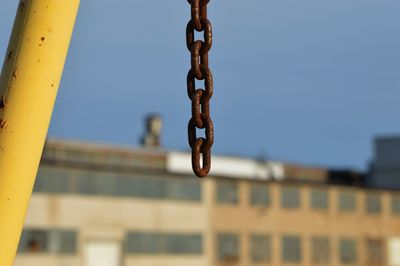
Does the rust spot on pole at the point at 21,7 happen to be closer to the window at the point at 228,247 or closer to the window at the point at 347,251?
the window at the point at 228,247

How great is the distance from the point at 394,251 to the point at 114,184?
82.4 feet

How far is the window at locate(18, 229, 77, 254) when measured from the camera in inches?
2115

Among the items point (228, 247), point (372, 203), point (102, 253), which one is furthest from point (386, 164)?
point (102, 253)

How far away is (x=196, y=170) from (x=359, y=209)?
229 feet

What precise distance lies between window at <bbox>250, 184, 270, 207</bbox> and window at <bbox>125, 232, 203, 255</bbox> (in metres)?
4.97

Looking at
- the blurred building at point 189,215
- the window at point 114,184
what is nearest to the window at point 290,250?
the blurred building at point 189,215

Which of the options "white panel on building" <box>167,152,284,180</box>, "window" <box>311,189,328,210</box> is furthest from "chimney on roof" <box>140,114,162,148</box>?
"window" <box>311,189,328,210</box>

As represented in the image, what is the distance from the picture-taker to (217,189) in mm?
63062

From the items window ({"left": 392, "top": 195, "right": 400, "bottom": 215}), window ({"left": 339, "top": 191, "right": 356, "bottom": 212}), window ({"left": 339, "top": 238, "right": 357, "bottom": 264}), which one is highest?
window ({"left": 392, "top": 195, "right": 400, "bottom": 215})

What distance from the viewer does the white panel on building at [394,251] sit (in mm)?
74375

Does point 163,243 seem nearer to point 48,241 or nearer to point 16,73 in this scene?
point 48,241

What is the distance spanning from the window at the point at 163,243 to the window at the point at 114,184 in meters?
2.18

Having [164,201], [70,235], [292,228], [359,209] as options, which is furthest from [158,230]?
[359,209]

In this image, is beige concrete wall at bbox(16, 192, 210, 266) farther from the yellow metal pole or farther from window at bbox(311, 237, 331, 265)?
the yellow metal pole
